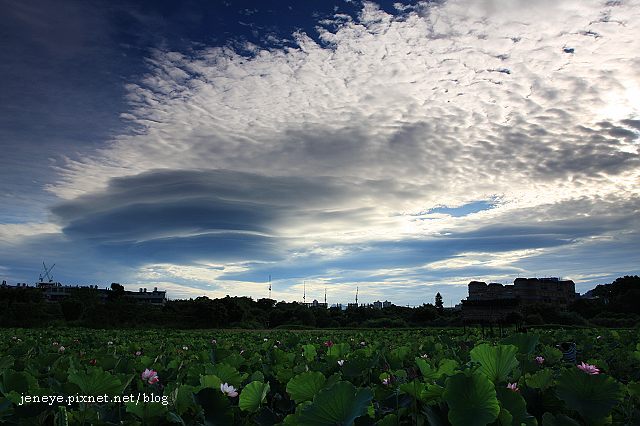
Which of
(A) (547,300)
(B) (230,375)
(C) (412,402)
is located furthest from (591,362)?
(A) (547,300)

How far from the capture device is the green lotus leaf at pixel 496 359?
213 cm

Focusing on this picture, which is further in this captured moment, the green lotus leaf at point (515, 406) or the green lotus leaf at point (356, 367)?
the green lotus leaf at point (356, 367)

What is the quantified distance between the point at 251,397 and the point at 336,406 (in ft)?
2.25

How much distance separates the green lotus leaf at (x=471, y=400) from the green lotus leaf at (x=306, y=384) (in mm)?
608

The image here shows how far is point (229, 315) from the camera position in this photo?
211 feet

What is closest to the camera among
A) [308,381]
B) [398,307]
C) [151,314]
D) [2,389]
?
[308,381]

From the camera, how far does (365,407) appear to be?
164 cm

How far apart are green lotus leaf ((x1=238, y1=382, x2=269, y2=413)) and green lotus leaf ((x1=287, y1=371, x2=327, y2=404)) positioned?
0.16m

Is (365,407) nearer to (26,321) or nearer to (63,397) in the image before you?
(63,397)

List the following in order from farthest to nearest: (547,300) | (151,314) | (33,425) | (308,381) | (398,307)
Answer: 1. (547,300)
2. (398,307)
3. (151,314)
4. (33,425)
5. (308,381)

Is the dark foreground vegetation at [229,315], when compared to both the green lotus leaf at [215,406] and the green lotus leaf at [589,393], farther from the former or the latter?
the green lotus leaf at [215,406]

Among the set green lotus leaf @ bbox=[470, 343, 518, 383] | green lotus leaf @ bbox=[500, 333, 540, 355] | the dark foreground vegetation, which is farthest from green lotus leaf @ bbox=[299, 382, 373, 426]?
the dark foreground vegetation

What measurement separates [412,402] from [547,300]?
454 feet

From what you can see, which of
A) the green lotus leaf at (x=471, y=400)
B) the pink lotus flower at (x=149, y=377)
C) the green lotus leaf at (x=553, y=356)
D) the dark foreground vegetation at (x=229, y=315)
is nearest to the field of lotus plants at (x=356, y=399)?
the green lotus leaf at (x=471, y=400)
